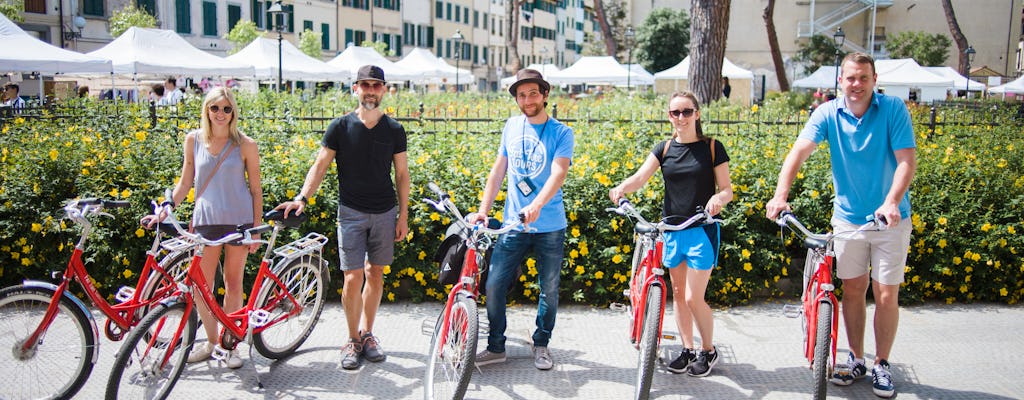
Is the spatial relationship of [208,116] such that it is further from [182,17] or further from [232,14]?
[232,14]

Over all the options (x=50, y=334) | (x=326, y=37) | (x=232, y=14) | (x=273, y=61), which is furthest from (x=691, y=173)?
(x=326, y=37)

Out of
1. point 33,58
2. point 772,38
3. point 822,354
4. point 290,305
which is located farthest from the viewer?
point 772,38

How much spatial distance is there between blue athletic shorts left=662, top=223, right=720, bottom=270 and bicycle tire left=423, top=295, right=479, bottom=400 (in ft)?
3.83

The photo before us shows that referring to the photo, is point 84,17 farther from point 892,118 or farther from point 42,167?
point 892,118

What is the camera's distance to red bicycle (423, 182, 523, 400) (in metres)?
3.85

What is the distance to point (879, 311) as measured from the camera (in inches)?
173

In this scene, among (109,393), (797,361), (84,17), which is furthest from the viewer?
(84,17)

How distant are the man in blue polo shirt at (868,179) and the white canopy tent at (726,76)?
1806cm

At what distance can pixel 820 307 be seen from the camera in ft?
13.1

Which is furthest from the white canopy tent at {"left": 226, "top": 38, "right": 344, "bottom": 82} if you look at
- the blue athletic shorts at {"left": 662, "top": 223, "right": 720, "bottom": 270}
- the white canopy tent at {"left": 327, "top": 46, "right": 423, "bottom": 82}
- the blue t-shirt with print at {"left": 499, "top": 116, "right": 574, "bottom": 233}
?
the blue athletic shorts at {"left": 662, "top": 223, "right": 720, "bottom": 270}

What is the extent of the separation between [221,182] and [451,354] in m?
1.59

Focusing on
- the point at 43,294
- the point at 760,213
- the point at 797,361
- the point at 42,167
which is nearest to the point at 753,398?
the point at 797,361

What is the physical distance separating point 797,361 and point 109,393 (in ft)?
→ 12.0

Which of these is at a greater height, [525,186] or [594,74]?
[594,74]
